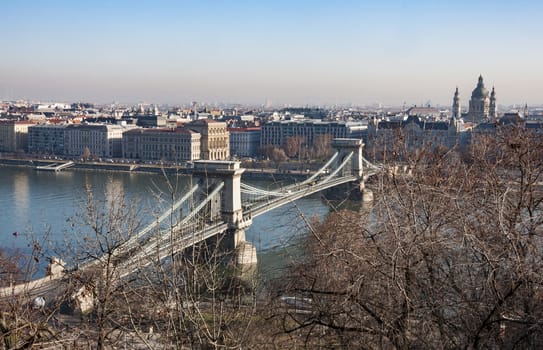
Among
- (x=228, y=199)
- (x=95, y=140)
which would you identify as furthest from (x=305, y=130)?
(x=228, y=199)

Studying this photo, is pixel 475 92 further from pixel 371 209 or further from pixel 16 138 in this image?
pixel 371 209

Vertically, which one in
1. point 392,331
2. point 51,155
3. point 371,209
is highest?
point 371,209

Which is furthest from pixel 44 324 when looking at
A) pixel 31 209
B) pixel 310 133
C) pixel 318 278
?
pixel 310 133

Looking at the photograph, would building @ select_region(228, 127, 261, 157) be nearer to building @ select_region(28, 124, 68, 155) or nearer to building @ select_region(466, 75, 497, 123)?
building @ select_region(28, 124, 68, 155)

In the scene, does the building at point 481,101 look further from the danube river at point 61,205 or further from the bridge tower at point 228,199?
the bridge tower at point 228,199

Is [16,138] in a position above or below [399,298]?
below

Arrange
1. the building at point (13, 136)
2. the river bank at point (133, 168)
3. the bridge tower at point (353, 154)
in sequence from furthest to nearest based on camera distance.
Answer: the building at point (13, 136)
the river bank at point (133, 168)
the bridge tower at point (353, 154)

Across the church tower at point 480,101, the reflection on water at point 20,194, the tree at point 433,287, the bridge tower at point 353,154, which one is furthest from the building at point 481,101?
the tree at point 433,287
